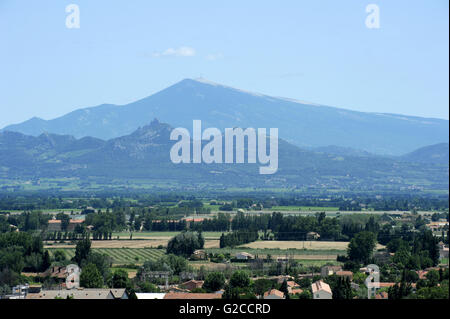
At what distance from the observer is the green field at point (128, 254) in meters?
34.1

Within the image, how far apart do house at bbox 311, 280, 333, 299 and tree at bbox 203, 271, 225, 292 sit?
9.19ft

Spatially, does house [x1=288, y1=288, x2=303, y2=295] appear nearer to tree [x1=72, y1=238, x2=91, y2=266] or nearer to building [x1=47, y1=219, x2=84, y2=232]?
tree [x1=72, y1=238, x2=91, y2=266]

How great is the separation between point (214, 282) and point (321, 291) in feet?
13.2

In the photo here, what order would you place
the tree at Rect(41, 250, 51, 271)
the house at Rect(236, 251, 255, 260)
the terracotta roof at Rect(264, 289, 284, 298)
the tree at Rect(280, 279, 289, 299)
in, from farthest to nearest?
the house at Rect(236, 251, 255, 260) → the tree at Rect(41, 250, 51, 271) → the tree at Rect(280, 279, 289, 299) → the terracotta roof at Rect(264, 289, 284, 298)

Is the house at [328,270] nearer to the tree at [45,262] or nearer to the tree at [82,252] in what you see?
the tree at [82,252]

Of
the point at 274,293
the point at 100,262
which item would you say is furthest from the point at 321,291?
the point at 100,262

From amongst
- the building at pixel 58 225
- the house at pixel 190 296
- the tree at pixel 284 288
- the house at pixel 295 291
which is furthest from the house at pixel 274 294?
the building at pixel 58 225

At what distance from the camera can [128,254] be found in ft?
121

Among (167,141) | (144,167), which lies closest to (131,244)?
(144,167)

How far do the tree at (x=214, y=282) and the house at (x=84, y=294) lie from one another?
327 centimetres

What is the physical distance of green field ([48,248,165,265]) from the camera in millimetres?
34094

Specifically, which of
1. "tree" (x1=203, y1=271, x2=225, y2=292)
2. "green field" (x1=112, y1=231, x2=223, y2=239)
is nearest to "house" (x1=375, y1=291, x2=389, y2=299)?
"tree" (x1=203, y1=271, x2=225, y2=292)

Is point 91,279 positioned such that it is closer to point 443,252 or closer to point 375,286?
point 375,286

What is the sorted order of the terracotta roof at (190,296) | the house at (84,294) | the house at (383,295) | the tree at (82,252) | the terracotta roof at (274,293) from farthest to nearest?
the tree at (82,252) → the terracotta roof at (274,293) → the house at (383,295) → the house at (84,294) → the terracotta roof at (190,296)
